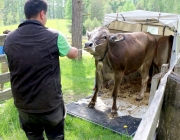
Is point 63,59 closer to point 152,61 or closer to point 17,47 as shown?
point 152,61

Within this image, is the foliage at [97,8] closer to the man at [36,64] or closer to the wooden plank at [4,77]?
the wooden plank at [4,77]

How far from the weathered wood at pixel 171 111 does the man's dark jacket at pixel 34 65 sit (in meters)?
1.14

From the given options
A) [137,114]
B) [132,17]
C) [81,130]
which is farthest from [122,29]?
[81,130]

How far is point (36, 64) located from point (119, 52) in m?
2.82

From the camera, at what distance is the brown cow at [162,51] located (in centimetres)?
630

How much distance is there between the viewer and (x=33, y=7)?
239 cm

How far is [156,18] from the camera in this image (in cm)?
570

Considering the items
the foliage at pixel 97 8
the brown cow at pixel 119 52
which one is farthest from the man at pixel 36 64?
the foliage at pixel 97 8

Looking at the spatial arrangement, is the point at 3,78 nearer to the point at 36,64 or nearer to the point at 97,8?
the point at 36,64

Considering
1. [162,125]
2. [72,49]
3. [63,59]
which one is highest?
[72,49]

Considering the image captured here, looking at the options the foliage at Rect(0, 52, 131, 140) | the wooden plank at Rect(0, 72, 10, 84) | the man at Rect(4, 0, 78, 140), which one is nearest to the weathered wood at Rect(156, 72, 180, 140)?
the man at Rect(4, 0, 78, 140)

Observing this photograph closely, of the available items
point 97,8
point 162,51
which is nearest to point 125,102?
point 162,51

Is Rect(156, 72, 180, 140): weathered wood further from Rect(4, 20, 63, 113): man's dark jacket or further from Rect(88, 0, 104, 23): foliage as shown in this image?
Rect(88, 0, 104, 23): foliage

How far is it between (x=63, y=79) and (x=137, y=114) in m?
3.22
